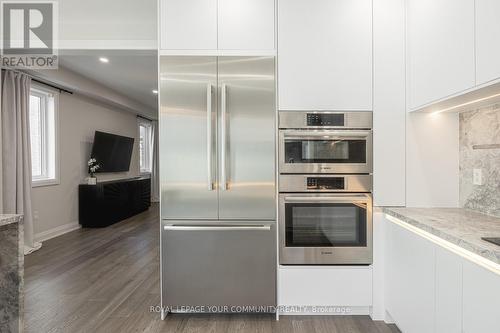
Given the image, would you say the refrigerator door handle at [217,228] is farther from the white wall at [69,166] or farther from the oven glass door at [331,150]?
the white wall at [69,166]

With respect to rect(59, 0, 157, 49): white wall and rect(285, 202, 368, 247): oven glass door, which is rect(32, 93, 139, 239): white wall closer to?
rect(59, 0, 157, 49): white wall

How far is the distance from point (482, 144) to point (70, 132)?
5916mm

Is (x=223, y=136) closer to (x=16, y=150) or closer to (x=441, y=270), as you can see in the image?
(x=441, y=270)

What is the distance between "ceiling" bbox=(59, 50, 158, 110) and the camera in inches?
128

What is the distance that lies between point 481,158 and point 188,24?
7.50 feet

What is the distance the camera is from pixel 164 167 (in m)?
2.17

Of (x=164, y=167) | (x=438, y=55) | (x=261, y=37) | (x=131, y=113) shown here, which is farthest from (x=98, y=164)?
(x=438, y=55)

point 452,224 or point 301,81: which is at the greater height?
point 301,81

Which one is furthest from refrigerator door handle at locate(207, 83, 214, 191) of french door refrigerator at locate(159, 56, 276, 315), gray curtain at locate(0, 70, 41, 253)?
gray curtain at locate(0, 70, 41, 253)

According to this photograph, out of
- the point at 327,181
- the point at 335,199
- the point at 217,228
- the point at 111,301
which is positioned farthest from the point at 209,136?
the point at 111,301

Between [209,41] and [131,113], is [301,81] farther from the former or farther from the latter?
[131,113]

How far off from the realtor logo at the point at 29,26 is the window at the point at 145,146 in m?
5.20

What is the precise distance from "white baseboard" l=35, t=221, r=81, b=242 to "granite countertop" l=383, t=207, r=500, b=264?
5.01 meters

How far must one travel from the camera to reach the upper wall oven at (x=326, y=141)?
2168mm
